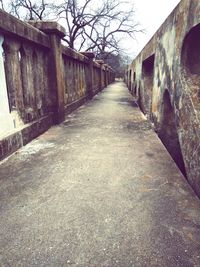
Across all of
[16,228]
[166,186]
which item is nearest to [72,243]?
[16,228]

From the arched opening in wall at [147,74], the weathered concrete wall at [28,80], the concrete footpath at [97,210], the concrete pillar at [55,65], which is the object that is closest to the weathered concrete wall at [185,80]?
the concrete footpath at [97,210]

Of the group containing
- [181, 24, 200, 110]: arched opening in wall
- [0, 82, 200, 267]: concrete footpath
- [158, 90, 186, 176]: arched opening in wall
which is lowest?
[0, 82, 200, 267]: concrete footpath

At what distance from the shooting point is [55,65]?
404 cm

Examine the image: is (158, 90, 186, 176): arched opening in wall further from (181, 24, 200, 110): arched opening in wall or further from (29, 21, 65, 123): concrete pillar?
(29, 21, 65, 123): concrete pillar

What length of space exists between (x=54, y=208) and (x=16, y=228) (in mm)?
274

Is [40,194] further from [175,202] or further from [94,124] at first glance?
[94,124]

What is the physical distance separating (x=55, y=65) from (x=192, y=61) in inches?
107

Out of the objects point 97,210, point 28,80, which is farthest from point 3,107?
point 97,210

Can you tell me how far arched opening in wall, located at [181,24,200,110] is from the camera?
1.80m

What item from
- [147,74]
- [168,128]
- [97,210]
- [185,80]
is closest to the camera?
[97,210]

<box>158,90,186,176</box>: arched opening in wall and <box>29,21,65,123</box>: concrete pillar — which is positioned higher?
<box>29,21,65,123</box>: concrete pillar

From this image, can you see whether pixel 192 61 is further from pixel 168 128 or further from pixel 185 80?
pixel 168 128

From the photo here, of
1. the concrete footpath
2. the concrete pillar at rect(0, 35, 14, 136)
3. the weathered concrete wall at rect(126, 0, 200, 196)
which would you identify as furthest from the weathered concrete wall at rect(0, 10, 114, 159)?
the weathered concrete wall at rect(126, 0, 200, 196)

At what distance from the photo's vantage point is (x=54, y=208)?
4.80ft
